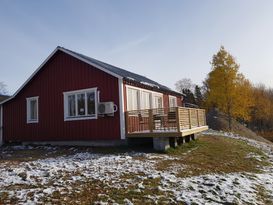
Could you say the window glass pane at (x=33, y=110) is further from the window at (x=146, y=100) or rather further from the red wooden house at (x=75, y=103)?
the window at (x=146, y=100)

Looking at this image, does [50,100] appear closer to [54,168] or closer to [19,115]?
[19,115]

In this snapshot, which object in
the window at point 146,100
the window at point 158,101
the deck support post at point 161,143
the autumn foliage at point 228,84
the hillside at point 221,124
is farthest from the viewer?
the hillside at point 221,124

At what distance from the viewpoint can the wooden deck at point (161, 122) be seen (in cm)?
1034

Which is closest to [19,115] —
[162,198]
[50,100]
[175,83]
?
[50,100]

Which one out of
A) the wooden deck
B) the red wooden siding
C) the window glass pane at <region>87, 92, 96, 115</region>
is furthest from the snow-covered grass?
the window glass pane at <region>87, 92, 96, 115</region>

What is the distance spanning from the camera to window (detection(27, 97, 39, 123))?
1443 cm

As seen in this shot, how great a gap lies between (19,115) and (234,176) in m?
12.3

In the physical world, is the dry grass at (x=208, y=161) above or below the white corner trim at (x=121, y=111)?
below

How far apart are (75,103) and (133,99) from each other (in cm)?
294

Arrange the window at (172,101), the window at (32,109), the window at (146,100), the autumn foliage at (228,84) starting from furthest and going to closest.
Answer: the autumn foliage at (228,84)
the window at (172,101)
the window at (32,109)
the window at (146,100)

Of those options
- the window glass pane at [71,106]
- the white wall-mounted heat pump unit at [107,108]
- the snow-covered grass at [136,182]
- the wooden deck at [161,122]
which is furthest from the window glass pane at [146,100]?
the snow-covered grass at [136,182]

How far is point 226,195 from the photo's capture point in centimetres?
566

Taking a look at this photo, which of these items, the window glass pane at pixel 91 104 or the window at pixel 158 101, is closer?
the window glass pane at pixel 91 104

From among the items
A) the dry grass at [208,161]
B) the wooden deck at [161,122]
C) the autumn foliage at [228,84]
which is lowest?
the dry grass at [208,161]
